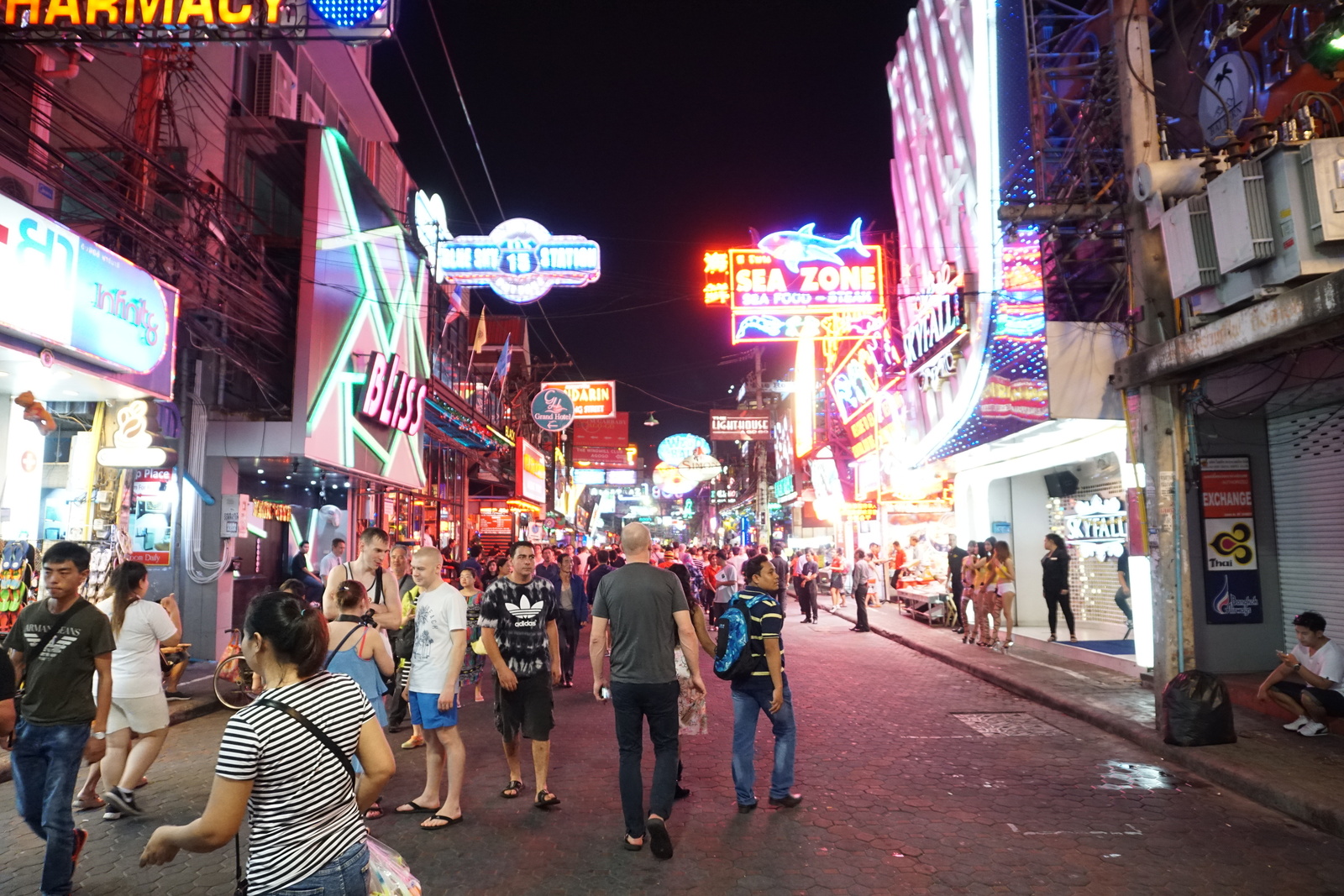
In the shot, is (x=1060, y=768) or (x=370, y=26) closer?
(x=1060, y=768)

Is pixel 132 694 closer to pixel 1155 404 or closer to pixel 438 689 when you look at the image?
pixel 438 689

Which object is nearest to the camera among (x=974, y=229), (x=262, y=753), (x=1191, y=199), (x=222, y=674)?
(x=262, y=753)


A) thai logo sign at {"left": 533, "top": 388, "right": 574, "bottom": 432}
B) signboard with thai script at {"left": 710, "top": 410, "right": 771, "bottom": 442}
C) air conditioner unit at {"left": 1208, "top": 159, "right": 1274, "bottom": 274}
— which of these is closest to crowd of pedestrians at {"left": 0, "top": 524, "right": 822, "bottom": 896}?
air conditioner unit at {"left": 1208, "top": 159, "right": 1274, "bottom": 274}

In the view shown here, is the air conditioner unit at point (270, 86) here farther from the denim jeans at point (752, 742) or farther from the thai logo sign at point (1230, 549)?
the thai logo sign at point (1230, 549)

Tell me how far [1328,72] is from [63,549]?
11414 millimetres

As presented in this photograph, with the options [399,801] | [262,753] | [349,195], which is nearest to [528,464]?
[349,195]

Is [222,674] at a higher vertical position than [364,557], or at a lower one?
lower

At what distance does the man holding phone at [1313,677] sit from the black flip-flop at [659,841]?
6.11m

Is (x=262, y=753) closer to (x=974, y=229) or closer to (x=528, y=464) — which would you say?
(x=974, y=229)

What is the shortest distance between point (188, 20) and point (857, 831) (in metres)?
10.5

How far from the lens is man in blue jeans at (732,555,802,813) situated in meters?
6.13

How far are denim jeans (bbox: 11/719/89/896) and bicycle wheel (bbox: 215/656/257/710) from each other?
5.60 metres

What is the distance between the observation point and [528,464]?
37562 millimetres

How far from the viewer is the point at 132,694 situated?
611 cm
